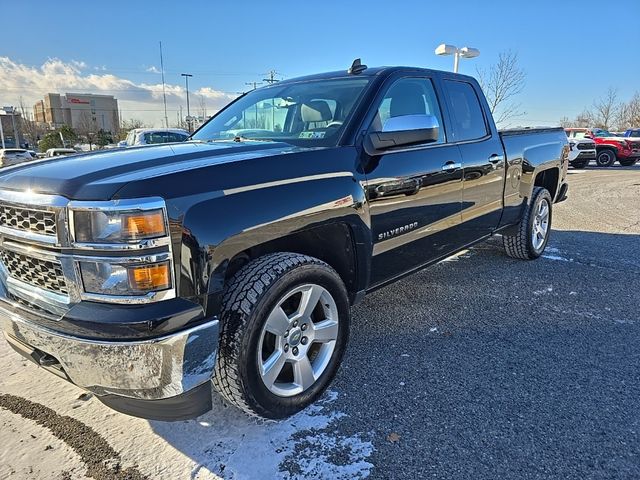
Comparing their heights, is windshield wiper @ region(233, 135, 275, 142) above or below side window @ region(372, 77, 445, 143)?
below

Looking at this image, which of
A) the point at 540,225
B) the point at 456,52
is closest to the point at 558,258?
the point at 540,225

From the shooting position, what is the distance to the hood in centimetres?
183

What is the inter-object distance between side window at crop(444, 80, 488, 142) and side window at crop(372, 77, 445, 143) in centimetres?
23

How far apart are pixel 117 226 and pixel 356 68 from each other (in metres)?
2.23

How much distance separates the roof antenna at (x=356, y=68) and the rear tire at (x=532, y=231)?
8.80ft

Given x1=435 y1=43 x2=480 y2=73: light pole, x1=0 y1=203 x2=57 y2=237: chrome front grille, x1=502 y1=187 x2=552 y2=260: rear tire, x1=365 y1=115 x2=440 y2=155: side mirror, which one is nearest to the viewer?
x1=0 y1=203 x2=57 y2=237: chrome front grille

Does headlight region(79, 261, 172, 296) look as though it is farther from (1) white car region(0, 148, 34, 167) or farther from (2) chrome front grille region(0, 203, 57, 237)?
(1) white car region(0, 148, 34, 167)

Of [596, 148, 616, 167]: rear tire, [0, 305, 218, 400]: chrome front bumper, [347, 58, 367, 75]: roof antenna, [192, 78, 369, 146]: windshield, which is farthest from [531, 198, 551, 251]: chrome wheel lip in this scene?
[596, 148, 616, 167]: rear tire

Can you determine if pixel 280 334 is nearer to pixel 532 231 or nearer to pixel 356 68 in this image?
pixel 356 68

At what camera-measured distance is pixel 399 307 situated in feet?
12.8

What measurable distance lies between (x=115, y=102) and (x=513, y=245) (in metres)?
106

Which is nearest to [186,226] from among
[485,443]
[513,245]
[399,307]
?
[485,443]

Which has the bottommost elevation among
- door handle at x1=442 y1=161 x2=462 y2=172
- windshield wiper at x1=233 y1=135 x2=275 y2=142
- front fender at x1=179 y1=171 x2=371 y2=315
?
front fender at x1=179 y1=171 x2=371 y2=315

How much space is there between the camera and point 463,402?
253cm
